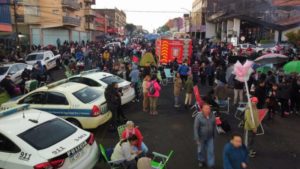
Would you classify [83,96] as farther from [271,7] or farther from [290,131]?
[271,7]

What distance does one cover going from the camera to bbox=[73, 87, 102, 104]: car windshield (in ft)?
33.2

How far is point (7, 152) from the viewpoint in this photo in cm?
600

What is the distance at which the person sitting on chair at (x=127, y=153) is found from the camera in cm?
671

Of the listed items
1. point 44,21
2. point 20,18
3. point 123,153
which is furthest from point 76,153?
point 44,21

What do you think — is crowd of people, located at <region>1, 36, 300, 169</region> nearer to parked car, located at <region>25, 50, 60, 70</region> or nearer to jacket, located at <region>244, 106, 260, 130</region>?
jacket, located at <region>244, 106, 260, 130</region>

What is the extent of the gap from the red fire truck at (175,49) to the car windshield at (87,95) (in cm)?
1368

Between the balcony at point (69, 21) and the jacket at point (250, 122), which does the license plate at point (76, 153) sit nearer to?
the jacket at point (250, 122)

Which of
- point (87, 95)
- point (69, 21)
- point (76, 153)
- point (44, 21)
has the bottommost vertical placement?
point (76, 153)

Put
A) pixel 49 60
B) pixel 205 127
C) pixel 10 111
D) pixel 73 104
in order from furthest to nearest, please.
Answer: pixel 49 60
pixel 73 104
pixel 205 127
pixel 10 111

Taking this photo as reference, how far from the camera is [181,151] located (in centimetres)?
880

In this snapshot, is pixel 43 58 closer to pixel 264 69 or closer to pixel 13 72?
pixel 13 72

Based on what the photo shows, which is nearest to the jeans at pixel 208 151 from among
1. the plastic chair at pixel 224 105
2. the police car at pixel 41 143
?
the police car at pixel 41 143

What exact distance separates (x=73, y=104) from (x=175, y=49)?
1522 centimetres

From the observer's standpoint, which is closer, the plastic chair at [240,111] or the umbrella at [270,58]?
the plastic chair at [240,111]
